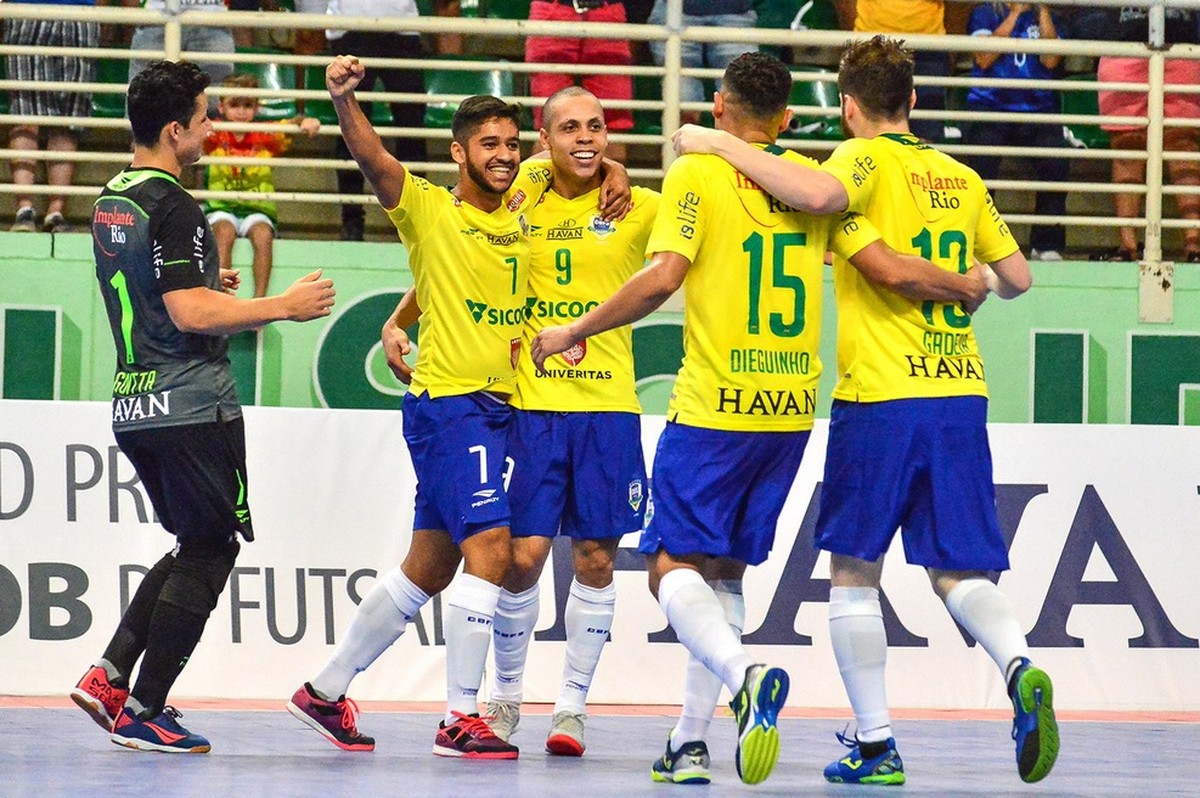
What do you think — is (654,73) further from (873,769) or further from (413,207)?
(873,769)

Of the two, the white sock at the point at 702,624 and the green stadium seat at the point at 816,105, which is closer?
the white sock at the point at 702,624

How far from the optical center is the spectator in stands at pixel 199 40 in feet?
37.0

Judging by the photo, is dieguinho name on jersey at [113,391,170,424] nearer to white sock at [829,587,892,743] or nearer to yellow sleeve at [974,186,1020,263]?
white sock at [829,587,892,743]

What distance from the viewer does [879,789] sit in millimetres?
5559

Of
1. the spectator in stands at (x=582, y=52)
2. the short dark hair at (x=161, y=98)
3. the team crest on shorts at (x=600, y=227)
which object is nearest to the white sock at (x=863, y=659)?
the team crest on shorts at (x=600, y=227)

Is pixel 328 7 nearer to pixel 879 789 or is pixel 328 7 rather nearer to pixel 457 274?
pixel 457 274

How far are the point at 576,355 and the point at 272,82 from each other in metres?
5.85

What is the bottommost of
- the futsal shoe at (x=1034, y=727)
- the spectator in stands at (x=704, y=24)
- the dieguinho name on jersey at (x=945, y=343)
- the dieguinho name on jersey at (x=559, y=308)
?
the futsal shoe at (x=1034, y=727)

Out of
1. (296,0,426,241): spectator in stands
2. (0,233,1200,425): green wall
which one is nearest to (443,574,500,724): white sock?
(0,233,1200,425): green wall

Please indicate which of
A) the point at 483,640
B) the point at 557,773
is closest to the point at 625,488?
the point at 483,640

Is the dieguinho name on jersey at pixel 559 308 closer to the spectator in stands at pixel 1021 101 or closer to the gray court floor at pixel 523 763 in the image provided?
the gray court floor at pixel 523 763

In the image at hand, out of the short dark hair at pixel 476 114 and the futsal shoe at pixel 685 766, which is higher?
the short dark hair at pixel 476 114

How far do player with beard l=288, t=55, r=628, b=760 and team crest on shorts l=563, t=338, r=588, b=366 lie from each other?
0.21 meters

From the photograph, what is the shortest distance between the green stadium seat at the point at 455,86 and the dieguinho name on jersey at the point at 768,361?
6.36m
